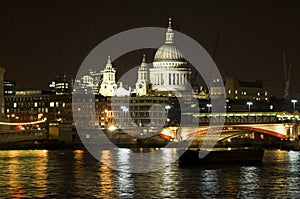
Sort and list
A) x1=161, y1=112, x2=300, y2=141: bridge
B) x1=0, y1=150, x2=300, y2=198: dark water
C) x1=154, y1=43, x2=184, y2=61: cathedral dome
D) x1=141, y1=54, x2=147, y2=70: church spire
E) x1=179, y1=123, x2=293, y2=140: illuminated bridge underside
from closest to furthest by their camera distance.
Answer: x1=0, y1=150, x2=300, y2=198: dark water, x1=179, y1=123, x2=293, y2=140: illuminated bridge underside, x1=161, y1=112, x2=300, y2=141: bridge, x1=154, y1=43, x2=184, y2=61: cathedral dome, x1=141, y1=54, x2=147, y2=70: church spire

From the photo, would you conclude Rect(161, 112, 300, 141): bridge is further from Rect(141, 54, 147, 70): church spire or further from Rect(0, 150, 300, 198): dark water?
Rect(141, 54, 147, 70): church spire

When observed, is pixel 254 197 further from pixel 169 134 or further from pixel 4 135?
pixel 169 134

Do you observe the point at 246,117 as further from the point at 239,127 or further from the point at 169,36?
the point at 169,36

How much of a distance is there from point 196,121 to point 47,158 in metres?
46.8

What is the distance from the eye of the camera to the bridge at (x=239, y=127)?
85.4 meters

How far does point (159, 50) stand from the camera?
154625 mm

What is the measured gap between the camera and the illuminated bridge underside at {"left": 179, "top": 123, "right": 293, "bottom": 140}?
279 feet

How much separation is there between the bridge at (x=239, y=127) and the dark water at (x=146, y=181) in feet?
99.8

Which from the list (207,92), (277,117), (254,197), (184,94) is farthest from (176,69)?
(254,197)

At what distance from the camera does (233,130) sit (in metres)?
87.9

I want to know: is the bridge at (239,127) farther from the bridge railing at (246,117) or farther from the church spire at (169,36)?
the church spire at (169,36)

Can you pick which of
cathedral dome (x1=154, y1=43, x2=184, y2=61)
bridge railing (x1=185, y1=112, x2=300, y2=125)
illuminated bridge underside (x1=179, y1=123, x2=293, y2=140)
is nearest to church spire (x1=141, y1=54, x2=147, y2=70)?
cathedral dome (x1=154, y1=43, x2=184, y2=61)

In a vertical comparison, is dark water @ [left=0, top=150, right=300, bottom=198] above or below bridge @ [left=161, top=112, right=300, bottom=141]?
below

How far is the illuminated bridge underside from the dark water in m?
30.0
